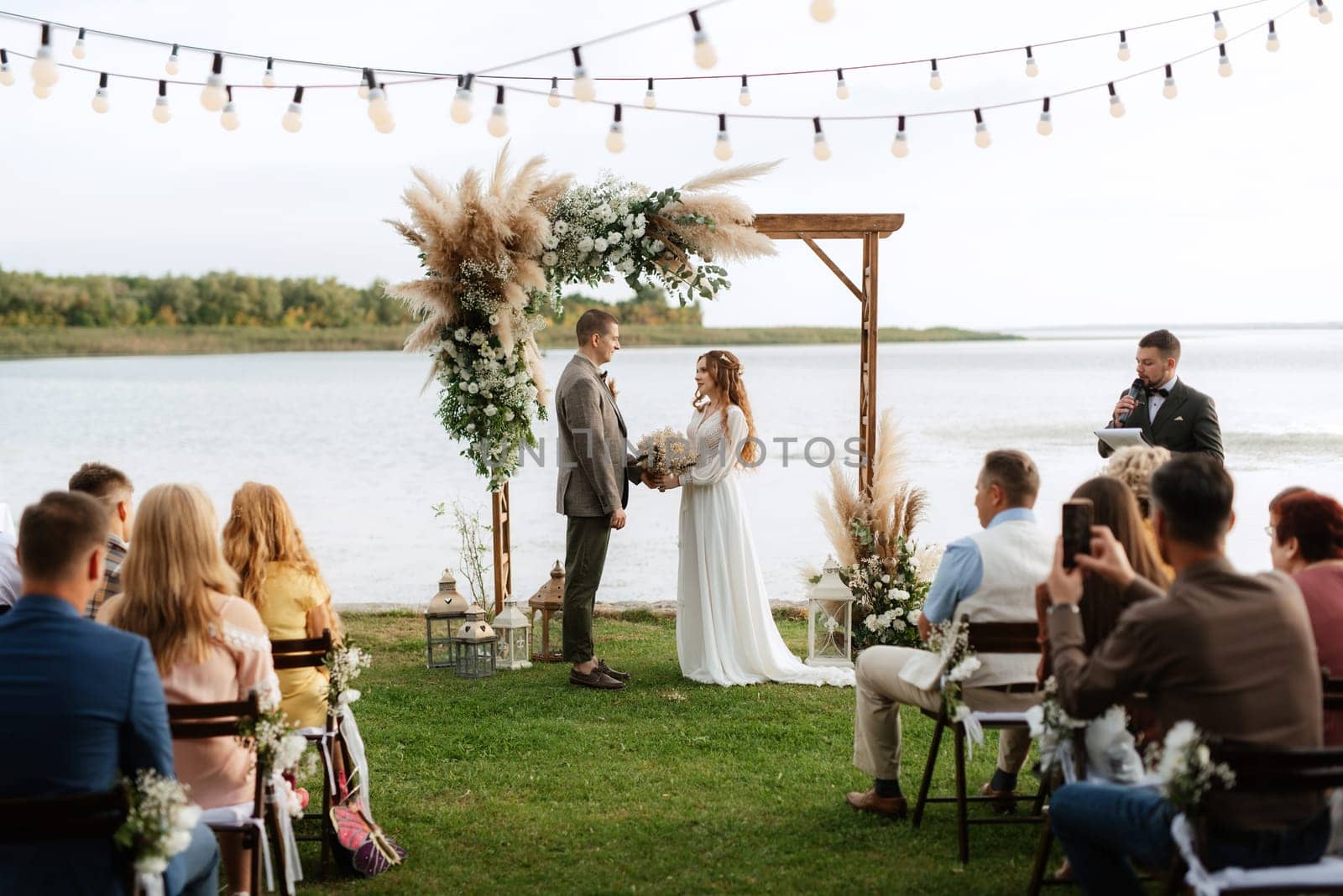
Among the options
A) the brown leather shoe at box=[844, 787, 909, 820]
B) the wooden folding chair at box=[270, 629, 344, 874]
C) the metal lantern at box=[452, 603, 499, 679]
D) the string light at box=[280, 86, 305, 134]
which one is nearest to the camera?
the wooden folding chair at box=[270, 629, 344, 874]

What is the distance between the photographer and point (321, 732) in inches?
163

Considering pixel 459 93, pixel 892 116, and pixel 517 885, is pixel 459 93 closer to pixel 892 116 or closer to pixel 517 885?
pixel 892 116

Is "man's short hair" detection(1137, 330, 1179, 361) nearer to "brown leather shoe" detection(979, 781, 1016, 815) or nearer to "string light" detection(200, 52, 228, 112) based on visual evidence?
"brown leather shoe" detection(979, 781, 1016, 815)

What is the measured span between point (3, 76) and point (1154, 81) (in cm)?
613

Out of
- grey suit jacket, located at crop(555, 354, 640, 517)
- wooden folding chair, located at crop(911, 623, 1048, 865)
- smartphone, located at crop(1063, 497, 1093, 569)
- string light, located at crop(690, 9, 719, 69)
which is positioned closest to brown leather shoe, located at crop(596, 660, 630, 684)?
grey suit jacket, located at crop(555, 354, 640, 517)

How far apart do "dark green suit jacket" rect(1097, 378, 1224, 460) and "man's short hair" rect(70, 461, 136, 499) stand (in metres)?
4.47

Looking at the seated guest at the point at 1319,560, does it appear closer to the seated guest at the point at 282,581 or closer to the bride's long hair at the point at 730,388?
the seated guest at the point at 282,581

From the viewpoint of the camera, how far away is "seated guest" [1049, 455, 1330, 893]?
8.75ft

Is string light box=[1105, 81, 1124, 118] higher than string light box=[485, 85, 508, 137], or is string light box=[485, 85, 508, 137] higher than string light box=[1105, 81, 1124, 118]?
string light box=[1105, 81, 1124, 118]

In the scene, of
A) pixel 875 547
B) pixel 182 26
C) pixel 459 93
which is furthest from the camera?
pixel 182 26

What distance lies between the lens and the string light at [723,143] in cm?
589

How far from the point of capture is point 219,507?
70.4 feet

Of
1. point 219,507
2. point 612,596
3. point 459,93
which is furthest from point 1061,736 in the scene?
point 219,507

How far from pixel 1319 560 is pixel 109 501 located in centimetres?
386
